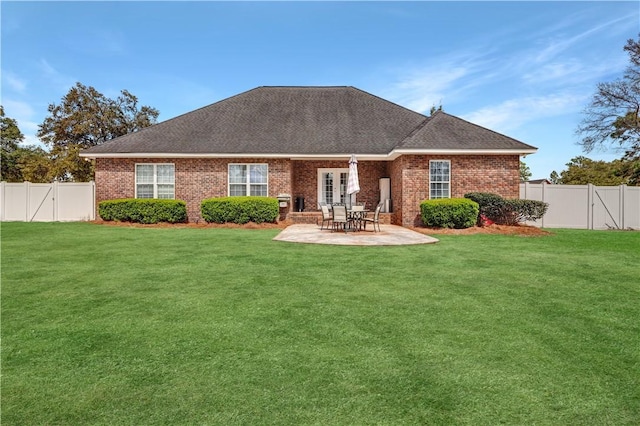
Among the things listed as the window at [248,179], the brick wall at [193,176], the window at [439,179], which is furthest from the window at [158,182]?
the window at [439,179]

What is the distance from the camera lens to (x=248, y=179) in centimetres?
1884

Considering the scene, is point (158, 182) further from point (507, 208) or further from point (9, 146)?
point (9, 146)

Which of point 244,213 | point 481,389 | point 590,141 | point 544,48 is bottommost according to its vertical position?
point 481,389

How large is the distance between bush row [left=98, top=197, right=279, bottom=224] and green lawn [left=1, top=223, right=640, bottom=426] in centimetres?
935

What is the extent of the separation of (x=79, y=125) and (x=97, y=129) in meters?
1.57

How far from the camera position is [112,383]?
9.72 feet

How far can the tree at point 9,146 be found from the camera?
36250 millimetres

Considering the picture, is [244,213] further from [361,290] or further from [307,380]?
[307,380]

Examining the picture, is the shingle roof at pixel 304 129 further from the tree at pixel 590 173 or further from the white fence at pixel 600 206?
the tree at pixel 590 173

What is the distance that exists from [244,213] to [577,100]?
2807cm

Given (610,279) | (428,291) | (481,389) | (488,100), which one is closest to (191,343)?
(481,389)

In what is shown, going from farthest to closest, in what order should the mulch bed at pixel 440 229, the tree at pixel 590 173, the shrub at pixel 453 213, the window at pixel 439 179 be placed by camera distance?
the tree at pixel 590 173 < the window at pixel 439 179 < the shrub at pixel 453 213 < the mulch bed at pixel 440 229

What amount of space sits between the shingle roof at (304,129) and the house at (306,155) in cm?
6

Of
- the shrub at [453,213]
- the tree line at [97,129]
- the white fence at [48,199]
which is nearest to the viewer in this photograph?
the shrub at [453,213]
